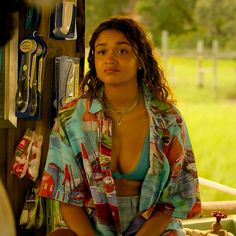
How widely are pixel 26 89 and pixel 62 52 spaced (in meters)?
0.21

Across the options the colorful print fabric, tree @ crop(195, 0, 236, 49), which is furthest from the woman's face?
tree @ crop(195, 0, 236, 49)

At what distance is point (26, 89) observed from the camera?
1.97 m

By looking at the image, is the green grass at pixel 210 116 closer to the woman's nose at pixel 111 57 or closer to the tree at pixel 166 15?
the tree at pixel 166 15

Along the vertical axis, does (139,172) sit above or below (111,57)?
below

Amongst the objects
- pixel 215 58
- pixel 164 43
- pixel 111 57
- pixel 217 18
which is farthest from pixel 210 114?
pixel 111 57

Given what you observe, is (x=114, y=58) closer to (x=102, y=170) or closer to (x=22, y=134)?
(x=102, y=170)

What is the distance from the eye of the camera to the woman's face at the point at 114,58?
5.86ft

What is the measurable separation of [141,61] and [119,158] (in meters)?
0.30

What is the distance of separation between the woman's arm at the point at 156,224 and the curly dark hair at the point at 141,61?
35cm

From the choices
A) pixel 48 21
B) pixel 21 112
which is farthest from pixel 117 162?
pixel 48 21

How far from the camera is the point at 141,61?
1.88 m

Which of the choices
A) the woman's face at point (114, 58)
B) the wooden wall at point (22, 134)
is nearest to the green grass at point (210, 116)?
the wooden wall at point (22, 134)

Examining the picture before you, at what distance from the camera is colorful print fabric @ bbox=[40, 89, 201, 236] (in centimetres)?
179

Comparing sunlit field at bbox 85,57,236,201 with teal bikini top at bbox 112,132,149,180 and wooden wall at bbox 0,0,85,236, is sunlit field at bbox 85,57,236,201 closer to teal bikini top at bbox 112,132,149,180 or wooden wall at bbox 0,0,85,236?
wooden wall at bbox 0,0,85,236
